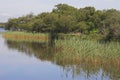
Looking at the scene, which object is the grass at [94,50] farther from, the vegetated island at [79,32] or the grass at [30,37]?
the grass at [30,37]

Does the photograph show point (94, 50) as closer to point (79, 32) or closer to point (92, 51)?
point (92, 51)

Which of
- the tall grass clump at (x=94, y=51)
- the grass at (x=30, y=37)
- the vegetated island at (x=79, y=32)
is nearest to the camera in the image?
the tall grass clump at (x=94, y=51)

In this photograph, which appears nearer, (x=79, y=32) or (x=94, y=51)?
(x=94, y=51)

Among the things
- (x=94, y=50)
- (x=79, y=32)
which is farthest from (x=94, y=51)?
(x=79, y=32)

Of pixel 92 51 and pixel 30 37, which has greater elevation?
pixel 92 51

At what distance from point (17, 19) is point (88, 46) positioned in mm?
52330

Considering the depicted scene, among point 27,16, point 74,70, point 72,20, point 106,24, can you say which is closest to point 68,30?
point 72,20

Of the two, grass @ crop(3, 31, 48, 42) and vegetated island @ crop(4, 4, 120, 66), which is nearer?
vegetated island @ crop(4, 4, 120, 66)

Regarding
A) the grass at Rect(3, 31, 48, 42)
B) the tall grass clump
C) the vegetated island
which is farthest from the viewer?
the grass at Rect(3, 31, 48, 42)

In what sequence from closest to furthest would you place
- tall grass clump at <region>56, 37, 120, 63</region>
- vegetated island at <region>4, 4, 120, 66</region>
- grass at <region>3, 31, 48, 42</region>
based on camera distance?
tall grass clump at <region>56, 37, 120, 63</region>
vegetated island at <region>4, 4, 120, 66</region>
grass at <region>3, 31, 48, 42</region>

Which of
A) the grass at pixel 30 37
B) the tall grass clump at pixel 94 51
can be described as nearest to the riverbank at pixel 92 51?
the tall grass clump at pixel 94 51

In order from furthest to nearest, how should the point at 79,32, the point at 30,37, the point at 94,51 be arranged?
the point at 79,32, the point at 30,37, the point at 94,51

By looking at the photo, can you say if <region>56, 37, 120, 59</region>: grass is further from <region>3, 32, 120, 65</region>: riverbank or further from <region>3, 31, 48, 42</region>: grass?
<region>3, 31, 48, 42</region>: grass

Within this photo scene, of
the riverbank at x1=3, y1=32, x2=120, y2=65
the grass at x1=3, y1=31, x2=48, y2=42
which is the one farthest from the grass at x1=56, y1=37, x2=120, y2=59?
the grass at x1=3, y1=31, x2=48, y2=42
